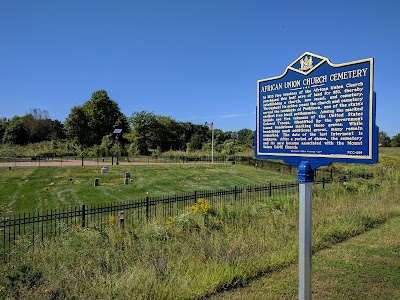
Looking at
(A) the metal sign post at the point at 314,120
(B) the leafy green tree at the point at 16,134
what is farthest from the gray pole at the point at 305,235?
(B) the leafy green tree at the point at 16,134

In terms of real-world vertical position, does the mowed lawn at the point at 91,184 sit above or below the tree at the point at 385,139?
below

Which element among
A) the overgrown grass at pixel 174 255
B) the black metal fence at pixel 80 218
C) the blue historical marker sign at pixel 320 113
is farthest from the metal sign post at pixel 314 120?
the black metal fence at pixel 80 218

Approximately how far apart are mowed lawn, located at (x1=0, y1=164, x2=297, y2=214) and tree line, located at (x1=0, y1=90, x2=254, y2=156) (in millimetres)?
18703

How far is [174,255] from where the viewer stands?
5734 mm

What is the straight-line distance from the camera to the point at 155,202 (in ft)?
34.9

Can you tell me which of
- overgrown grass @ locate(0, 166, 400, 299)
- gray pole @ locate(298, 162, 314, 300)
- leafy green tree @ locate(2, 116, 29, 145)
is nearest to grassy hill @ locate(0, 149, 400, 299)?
overgrown grass @ locate(0, 166, 400, 299)

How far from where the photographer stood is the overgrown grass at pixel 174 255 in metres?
4.36

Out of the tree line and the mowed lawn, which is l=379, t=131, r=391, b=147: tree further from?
the mowed lawn

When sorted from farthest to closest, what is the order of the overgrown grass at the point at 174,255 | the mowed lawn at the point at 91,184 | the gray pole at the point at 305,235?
the mowed lawn at the point at 91,184
the overgrown grass at the point at 174,255
the gray pole at the point at 305,235

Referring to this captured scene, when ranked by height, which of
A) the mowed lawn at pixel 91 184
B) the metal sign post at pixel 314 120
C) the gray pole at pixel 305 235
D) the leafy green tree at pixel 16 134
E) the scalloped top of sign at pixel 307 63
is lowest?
the mowed lawn at pixel 91 184

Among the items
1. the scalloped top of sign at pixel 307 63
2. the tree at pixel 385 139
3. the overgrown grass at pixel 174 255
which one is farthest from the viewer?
the tree at pixel 385 139

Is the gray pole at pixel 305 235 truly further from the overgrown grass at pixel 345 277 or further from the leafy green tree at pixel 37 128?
the leafy green tree at pixel 37 128

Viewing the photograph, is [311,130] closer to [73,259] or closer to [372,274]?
[372,274]

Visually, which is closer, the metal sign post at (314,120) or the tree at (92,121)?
the metal sign post at (314,120)
